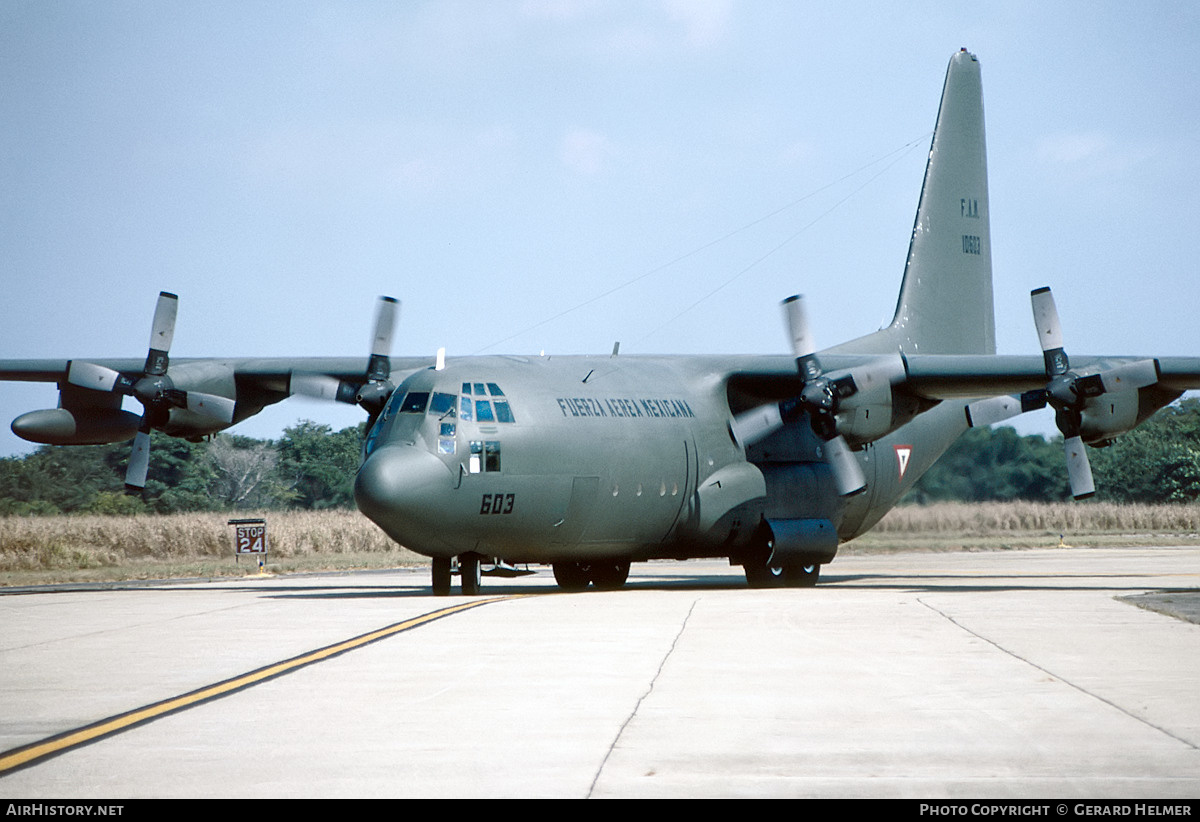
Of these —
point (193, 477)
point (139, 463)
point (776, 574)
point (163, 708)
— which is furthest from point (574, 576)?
point (193, 477)

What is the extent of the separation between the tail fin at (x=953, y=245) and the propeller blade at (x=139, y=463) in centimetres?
1522

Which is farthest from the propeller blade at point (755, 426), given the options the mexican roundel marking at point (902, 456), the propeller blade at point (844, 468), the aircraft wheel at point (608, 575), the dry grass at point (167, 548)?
the dry grass at point (167, 548)

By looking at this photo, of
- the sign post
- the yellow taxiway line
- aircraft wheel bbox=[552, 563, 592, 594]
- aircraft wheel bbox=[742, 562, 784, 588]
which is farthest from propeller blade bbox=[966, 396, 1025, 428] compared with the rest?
the sign post

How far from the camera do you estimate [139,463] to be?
25.0 metres

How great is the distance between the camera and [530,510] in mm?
21188

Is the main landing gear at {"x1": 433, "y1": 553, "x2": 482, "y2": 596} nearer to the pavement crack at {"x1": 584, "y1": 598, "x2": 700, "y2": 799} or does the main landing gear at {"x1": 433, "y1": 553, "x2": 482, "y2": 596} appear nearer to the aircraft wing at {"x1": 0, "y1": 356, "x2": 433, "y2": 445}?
the aircraft wing at {"x1": 0, "y1": 356, "x2": 433, "y2": 445}

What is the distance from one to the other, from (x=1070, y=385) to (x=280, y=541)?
2594 cm

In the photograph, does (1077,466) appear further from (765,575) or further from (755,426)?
(765,575)

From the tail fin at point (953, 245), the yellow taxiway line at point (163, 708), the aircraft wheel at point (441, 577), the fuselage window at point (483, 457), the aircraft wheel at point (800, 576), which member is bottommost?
the aircraft wheel at point (800, 576)

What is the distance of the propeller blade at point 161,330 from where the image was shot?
2442 centimetres

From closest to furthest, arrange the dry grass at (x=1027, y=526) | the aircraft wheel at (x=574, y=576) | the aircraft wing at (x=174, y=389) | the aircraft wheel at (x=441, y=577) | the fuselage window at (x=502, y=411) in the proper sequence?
the fuselage window at (x=502, y=411)
the aircraft wheel at (x=441, y=577)
the aircraft wing at (x=174, y=389)
the aircraft wheel at (x=574, y=576)
the dry grass at (x=1027, y=526)

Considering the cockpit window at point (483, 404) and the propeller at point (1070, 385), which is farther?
the propeller at point (1070, 385)

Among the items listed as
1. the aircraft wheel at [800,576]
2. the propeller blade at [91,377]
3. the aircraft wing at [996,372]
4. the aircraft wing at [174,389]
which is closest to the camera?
the aircraft wing at [996,372]

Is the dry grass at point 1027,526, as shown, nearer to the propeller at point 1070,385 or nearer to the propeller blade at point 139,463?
the propeller at point 1070,385
